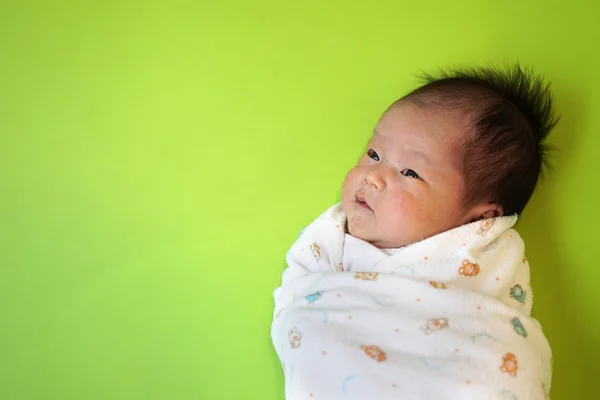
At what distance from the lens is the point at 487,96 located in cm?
104

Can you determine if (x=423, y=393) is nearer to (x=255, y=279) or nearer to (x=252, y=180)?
(x=255, y=279)

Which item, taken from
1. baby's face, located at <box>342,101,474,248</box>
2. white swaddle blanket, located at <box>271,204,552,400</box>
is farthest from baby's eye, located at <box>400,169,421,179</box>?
white swaddle blanket, located at <box>271,204,552,400</box>

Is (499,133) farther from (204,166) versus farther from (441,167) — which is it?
(204,166)

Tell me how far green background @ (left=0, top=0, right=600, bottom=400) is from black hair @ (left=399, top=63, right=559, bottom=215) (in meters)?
0.12

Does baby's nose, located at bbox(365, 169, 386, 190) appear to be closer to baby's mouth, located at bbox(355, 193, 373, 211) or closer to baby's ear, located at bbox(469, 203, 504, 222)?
baby's mouth, located at bbox(355, 193, 373, 211)

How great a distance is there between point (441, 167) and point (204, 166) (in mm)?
467

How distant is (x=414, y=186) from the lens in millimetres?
987

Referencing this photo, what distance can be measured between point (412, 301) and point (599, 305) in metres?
0.44

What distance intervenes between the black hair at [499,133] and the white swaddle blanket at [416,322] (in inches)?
2.3

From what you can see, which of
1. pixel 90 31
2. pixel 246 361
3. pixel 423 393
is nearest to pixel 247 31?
pixel 90 31

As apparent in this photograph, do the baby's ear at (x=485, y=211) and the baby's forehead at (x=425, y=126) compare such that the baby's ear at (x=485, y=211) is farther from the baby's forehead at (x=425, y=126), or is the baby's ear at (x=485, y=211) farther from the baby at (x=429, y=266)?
the baby's forehead at (x=425, y=126)

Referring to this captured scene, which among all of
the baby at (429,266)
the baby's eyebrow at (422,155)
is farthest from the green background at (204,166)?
the baby's eyebrow at (422,155)

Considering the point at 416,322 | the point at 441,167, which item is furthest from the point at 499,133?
the point at 416,322

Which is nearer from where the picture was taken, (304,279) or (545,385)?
(545,385)
